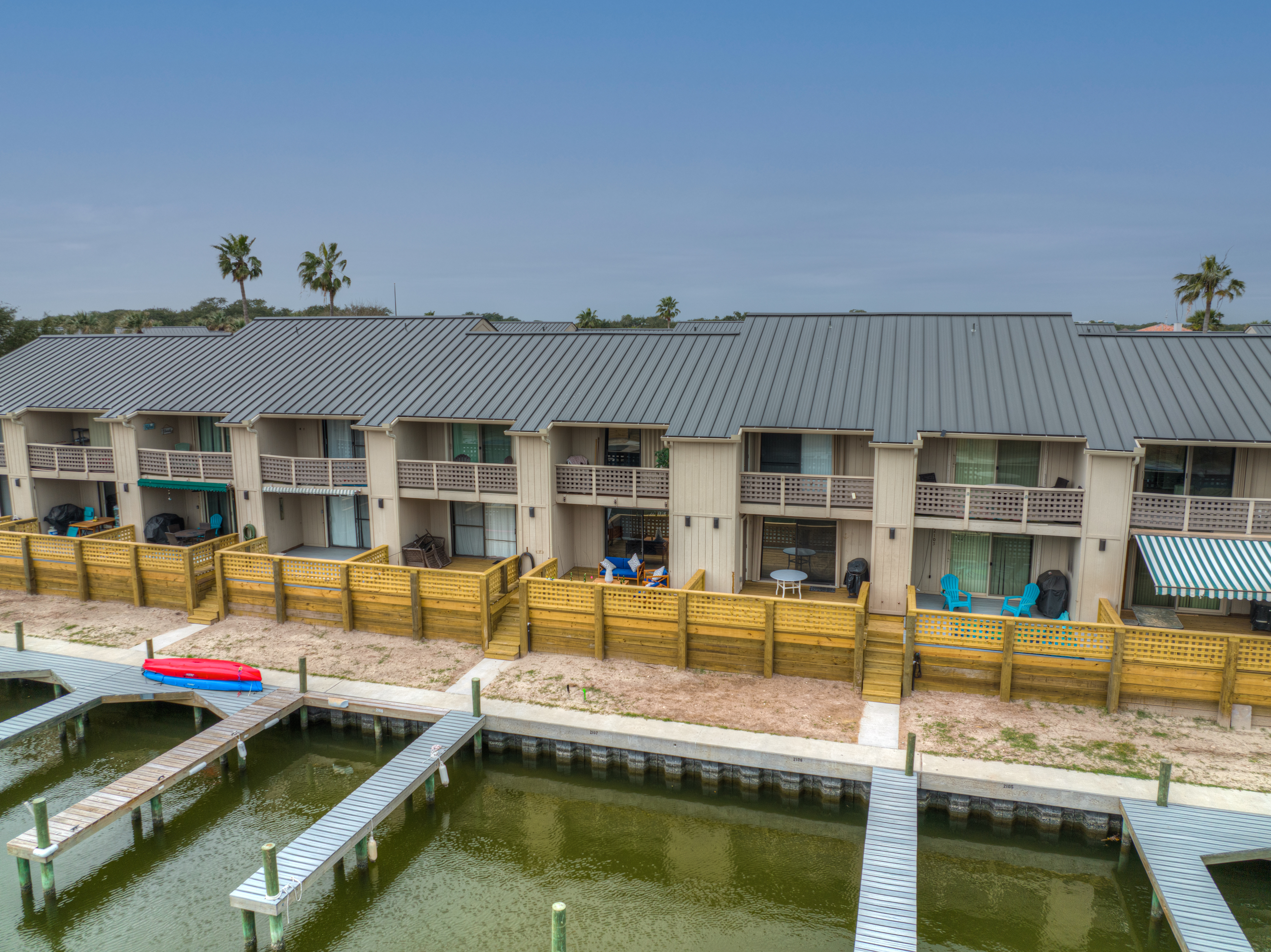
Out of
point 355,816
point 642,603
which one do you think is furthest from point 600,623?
point 355,816

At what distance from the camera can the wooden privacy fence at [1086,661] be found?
16.0 metres

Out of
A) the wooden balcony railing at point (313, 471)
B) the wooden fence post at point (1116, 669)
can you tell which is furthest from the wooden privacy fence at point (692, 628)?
the wooden balcony railing at point (313, 471)

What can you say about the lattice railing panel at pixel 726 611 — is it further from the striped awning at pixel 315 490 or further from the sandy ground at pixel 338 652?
the striped awning at pixel 315 490

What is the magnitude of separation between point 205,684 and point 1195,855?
1982 centimetres

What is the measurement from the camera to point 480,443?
1001 inches

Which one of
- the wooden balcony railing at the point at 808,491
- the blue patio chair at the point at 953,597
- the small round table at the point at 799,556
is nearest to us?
the blue patio chair at the point at 953,597

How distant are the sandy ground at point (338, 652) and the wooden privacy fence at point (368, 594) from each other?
325mm

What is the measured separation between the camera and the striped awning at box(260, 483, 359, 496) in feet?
80.8

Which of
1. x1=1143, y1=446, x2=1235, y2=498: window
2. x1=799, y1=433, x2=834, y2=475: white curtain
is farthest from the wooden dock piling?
x1=1143, y1=446, x2=1235, y2=498: window

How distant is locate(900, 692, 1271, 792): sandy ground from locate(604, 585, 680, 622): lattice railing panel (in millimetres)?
5595

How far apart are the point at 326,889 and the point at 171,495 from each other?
20.0 meters

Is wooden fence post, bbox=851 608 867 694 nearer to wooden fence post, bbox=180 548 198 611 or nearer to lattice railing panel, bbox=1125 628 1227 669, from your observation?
lattice railing panel, bbox=1125 628 1227 669

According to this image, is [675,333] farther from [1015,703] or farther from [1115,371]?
[1015,703]

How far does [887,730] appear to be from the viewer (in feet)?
52.9
